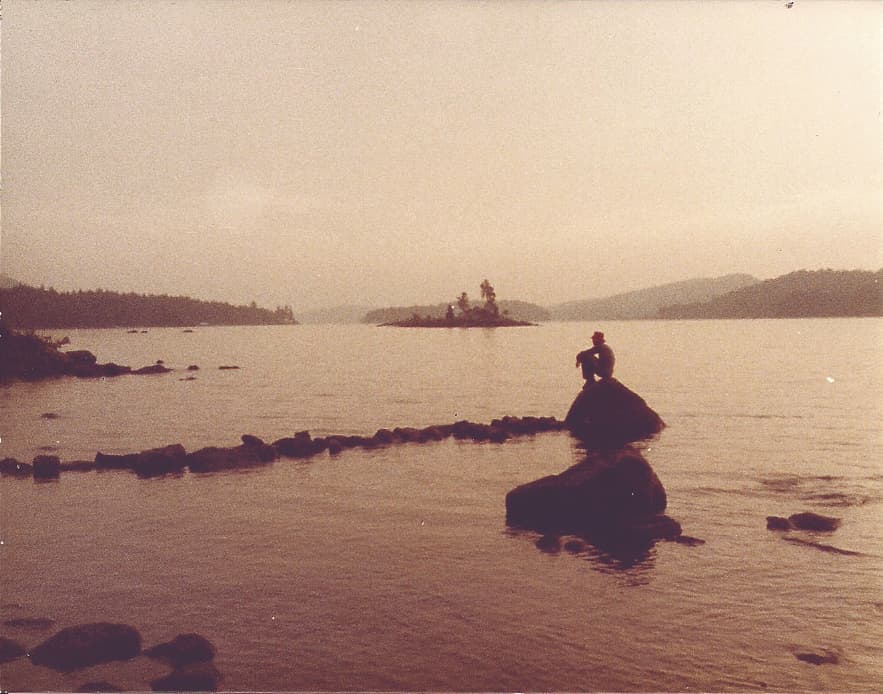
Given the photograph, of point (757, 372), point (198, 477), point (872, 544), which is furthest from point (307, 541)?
point (757, 372)

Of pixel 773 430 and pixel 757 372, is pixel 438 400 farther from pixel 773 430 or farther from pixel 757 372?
pixel 757 372

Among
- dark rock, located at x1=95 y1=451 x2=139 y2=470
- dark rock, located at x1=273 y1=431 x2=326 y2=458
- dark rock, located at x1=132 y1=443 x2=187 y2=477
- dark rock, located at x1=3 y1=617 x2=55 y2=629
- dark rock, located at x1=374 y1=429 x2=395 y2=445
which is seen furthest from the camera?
dark rock, located at x1=374 y1=429 x2=395 y2=445

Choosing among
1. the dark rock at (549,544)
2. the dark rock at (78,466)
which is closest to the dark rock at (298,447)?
the dark rock at (78,466)

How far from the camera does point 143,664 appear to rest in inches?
478

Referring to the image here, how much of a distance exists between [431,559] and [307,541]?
11.9 ft

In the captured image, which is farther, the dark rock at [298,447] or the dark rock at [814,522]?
the dark rock at [298,447]

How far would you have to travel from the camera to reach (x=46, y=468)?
28.5m

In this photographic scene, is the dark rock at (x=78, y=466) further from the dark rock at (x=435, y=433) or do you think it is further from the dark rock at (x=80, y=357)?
the dark rock at (x=80, y=357)

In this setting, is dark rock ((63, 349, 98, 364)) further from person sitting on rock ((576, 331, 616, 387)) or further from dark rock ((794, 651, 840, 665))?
dark rock ((794, 651, 840, 665))

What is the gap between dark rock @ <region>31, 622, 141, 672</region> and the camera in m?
12.2

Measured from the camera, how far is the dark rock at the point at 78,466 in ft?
96.9

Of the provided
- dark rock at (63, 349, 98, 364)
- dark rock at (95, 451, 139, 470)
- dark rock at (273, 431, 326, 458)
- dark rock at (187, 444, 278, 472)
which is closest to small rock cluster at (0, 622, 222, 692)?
dark rock at (187, 444, 278, 472)

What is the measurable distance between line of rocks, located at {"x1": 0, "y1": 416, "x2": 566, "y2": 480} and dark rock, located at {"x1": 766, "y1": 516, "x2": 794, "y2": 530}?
1681 centimetres

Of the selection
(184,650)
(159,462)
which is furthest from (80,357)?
(184,650)
